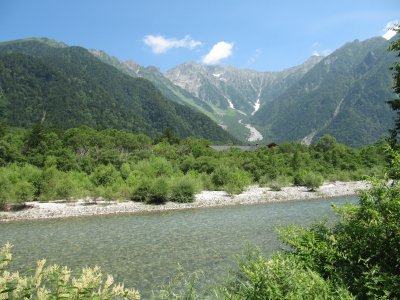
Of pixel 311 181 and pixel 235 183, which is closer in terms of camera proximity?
pixel 235 183

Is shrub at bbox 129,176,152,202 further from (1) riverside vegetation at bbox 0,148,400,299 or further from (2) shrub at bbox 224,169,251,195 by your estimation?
(1) riverside vegetation at bbox 0,148,400,299

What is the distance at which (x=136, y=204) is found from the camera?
44.3 metres

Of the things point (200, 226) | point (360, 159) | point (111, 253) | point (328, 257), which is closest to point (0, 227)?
point (111, 253)

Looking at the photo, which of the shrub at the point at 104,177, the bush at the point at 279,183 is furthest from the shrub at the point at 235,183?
the shrub at the point at 104,177

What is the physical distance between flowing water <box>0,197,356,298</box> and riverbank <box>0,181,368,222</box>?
3.11m

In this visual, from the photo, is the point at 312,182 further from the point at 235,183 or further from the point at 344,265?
the point at 344,265

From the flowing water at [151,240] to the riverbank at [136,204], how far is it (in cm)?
311

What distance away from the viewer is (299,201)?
49219 mm

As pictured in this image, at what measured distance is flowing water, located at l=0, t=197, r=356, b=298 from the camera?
63.3ft

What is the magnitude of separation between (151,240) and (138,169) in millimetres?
34297

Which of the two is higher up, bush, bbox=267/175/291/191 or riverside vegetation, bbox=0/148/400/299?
riverside vegetation, bbox=0/148/400/299

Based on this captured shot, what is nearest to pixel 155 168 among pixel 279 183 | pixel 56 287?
pixel 279 183

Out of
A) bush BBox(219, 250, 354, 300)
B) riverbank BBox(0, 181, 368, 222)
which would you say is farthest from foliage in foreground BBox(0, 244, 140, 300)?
riverbank BBox(0, 181, 368, 222)

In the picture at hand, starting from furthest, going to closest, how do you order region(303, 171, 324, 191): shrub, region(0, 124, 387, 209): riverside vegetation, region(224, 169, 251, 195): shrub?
region(303, 171, 324, 191): shrub, region(224, 169, 251, 195): shrub, region(0, 124, 387, 209): riverside vegetation
